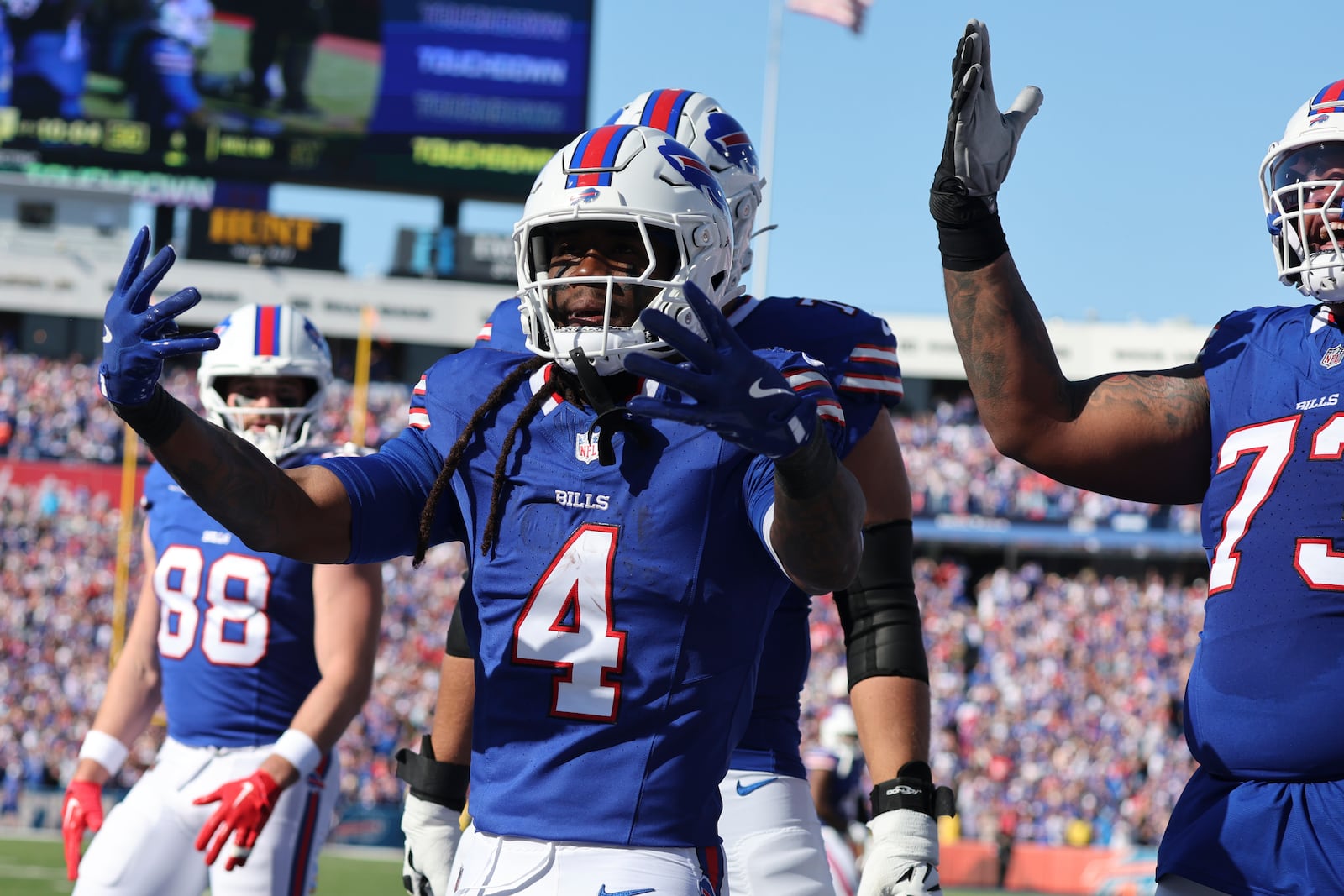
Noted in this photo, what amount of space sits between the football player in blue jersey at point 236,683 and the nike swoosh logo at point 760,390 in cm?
229

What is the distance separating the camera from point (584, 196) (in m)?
2.61

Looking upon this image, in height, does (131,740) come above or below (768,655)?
below

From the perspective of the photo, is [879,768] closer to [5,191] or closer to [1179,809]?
[1179,809]

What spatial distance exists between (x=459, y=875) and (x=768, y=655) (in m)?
0.93

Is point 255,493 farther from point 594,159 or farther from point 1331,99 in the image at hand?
point 1331,99

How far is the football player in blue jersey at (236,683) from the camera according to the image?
166 inches

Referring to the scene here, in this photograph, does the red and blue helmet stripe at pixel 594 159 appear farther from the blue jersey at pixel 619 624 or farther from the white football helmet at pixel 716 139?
the white football helmet at pixel 716 139

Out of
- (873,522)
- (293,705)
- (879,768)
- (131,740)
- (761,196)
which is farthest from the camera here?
(131,740)

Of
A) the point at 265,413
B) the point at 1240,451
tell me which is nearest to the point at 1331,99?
the point at 1240,451

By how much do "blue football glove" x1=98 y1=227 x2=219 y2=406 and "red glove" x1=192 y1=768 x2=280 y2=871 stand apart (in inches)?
66.4

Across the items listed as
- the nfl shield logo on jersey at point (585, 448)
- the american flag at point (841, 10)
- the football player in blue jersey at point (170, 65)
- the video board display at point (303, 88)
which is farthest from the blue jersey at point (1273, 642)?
the football player in blue jersey at point (170, 65)

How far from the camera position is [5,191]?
30.9m

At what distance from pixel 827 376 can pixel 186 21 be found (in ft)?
76.6

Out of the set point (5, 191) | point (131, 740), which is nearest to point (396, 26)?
point (5, 191)
